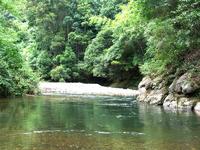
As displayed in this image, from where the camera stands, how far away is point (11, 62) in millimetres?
32438

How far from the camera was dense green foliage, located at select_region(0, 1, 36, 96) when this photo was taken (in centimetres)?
2845

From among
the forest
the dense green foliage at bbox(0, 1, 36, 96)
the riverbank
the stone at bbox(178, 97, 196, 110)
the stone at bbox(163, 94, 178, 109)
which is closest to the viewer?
the stone at bbox(178, 97, 196, 110)

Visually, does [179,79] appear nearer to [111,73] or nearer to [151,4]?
[151,4]

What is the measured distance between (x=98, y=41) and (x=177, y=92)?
99.1 feet

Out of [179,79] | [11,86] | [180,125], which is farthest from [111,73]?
[180,125]

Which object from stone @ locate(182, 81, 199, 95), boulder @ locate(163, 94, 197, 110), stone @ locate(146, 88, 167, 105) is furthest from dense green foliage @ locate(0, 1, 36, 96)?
stone @ locate(182, 81, 199, 95)

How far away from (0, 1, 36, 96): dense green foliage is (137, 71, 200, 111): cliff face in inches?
382

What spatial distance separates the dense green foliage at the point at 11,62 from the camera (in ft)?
93.4

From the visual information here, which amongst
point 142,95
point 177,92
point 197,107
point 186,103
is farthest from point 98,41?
point 197,107

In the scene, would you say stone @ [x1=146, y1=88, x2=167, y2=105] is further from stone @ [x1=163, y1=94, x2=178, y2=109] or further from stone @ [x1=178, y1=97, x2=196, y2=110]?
stone @ [x1=178, y1=97, x2=196, y2=110]

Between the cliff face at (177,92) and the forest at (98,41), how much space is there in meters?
0.43

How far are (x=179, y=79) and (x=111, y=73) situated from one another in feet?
84.0

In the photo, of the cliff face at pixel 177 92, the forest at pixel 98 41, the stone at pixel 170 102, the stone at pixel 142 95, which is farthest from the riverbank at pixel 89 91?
the stone at pixel 170 102

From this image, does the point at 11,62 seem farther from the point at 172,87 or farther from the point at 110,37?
the point at 110,37
